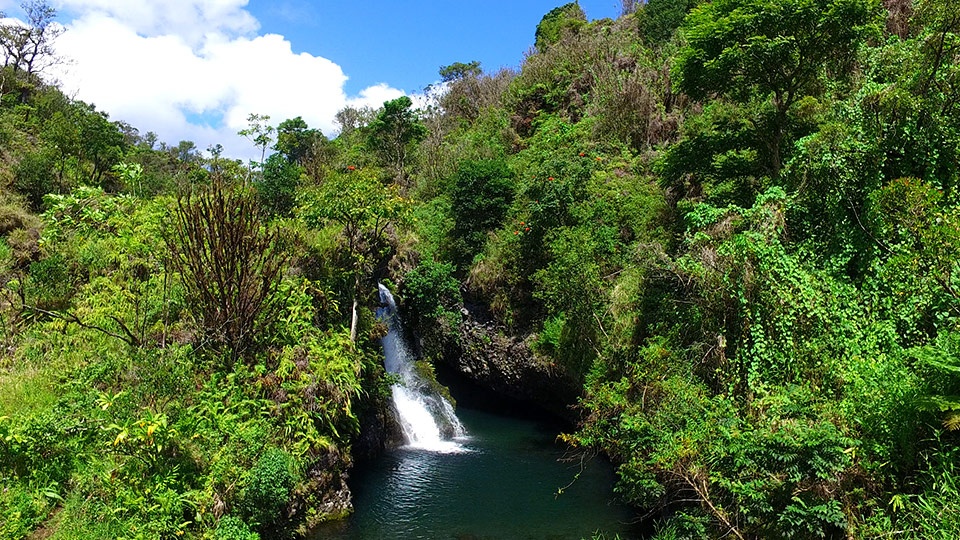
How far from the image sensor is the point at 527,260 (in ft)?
57.6

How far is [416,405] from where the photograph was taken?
53.1 feet

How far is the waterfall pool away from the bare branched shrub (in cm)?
409

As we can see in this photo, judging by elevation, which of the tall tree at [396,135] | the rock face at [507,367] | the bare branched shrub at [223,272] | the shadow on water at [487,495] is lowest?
the shadow on water at [487,495]

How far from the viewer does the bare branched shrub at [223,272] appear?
9.88 m

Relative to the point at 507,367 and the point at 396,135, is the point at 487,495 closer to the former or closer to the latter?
the point at 507,367

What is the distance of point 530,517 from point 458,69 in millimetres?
32007

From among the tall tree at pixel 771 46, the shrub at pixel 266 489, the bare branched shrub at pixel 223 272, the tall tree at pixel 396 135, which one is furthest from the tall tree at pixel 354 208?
the tall tree at pixel 396 135

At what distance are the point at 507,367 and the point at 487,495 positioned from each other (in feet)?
22.7

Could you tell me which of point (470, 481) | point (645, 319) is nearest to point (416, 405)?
point (470, 481)

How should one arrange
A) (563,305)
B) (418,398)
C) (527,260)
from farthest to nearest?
(527,260) < (418,398) < (563,305)

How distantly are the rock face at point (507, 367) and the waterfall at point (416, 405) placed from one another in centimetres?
166

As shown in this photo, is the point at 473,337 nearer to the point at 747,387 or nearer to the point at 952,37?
the point at 747,387

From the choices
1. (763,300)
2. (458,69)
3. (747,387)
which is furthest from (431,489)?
(458,69)

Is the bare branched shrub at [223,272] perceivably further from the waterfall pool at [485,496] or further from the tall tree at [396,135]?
the tall tree at [396,135]
